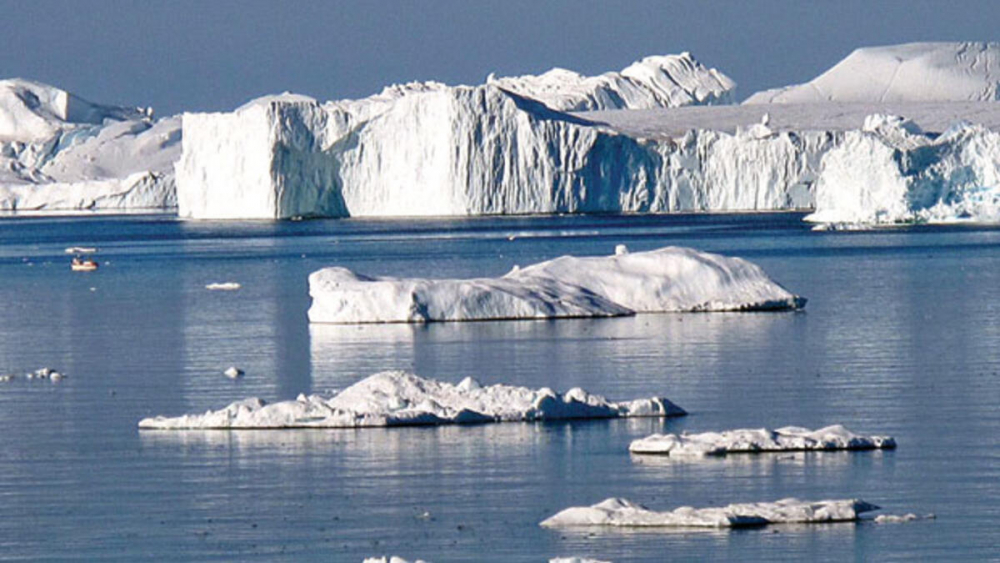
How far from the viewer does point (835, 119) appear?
70438 mm

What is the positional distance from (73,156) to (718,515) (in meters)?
106

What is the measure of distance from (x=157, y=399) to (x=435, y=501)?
6.01m

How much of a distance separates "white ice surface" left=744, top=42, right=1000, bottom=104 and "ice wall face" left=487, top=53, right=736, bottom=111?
10476mm

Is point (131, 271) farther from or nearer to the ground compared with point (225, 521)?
farther from the ground

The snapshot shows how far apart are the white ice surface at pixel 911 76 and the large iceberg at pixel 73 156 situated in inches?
1336

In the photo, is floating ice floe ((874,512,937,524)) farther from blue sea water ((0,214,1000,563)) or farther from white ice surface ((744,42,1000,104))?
white ice surface ((744,42,1000,104))

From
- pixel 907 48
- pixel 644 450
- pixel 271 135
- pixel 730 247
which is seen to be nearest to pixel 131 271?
pixel 730 247

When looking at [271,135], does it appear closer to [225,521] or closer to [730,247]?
[730,247]

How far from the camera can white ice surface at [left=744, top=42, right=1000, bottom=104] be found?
277 ft

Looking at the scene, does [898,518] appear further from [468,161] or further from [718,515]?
[468,161]

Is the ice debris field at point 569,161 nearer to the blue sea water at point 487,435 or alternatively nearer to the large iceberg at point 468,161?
the large iceberg at point 468,161

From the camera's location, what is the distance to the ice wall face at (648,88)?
100 metres

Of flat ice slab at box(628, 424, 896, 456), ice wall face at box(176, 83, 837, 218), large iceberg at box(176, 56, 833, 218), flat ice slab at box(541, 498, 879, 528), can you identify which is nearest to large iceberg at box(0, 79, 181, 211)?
large iceberg at box(176, 56, 833, 218)

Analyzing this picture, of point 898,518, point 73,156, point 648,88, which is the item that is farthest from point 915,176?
point 73,156
